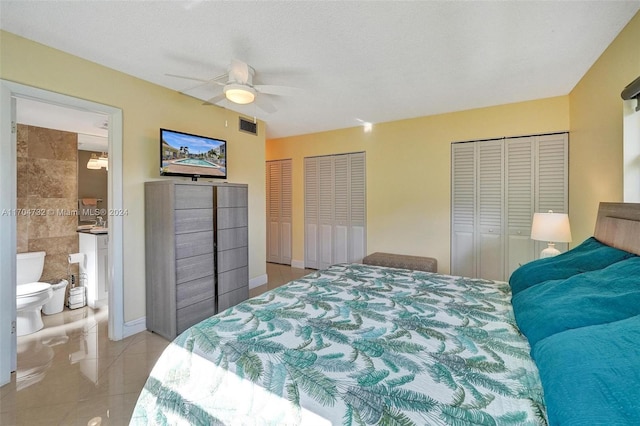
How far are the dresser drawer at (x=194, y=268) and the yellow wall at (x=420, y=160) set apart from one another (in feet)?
8.69

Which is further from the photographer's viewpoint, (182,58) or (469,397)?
(182,58)

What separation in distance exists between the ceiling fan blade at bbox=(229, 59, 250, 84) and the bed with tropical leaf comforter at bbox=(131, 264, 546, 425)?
181 centimetres

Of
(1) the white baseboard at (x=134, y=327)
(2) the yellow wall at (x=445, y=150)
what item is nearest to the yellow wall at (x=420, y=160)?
(2) the yellow wall at (x=445, y=150)

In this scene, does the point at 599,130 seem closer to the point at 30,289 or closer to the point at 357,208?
the point at 357,208

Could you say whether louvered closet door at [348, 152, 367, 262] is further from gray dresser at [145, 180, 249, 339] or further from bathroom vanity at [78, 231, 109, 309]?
bathroom vanity at [78, 231, 109, 309]

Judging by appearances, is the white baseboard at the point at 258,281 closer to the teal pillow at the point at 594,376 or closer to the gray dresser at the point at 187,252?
the gray dresser at the point at 187,252

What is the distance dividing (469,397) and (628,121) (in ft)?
7.81

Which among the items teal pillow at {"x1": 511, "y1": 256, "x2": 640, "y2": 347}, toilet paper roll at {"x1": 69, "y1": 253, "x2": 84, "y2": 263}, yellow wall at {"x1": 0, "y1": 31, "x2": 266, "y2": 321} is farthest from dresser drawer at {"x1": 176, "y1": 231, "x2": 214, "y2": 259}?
teal pillow at {"x1": 511, "y1": 256, "x2": 640, "y2": 347}

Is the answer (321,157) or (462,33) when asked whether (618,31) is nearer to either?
(462,33)

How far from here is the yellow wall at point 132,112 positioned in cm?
218

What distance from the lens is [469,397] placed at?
893 millimetres

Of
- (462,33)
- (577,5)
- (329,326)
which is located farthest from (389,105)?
(329,326)

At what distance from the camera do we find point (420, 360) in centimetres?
110

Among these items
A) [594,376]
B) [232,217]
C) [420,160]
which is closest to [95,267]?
[232,217]
